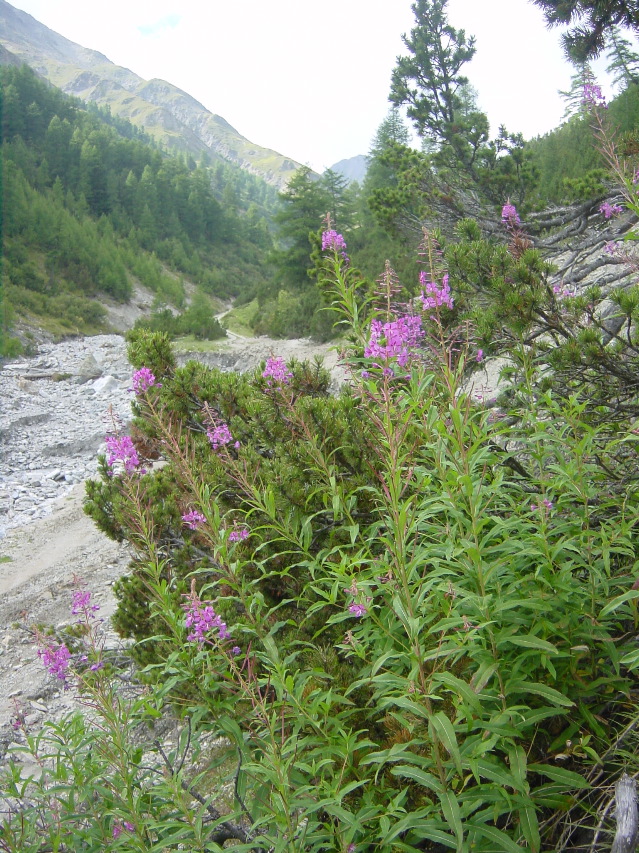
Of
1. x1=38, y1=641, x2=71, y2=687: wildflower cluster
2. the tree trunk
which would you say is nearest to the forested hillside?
x1=38, y1=641, x2=71, y2=687: wildflower cluster

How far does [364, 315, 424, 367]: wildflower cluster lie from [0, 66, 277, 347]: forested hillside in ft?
102

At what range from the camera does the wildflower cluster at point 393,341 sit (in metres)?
2.15

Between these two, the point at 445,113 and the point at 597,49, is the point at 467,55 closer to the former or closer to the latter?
the point at 445,113

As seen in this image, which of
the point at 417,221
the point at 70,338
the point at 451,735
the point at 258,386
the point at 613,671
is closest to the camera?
→ the point at 451,735

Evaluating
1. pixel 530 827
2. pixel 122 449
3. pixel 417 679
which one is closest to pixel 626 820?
pixel 530 827

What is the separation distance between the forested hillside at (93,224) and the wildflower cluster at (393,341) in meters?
31.2

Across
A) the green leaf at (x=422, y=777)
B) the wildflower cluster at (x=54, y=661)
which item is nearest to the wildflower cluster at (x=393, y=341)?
the green leaf at (x=422, y=777)

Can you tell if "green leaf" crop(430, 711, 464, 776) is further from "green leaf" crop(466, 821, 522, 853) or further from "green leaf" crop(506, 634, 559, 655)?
"green leaf" crop(506, 634, 559, 655)

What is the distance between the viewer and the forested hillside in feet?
120

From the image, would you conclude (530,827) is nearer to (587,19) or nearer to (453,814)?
(453,814)

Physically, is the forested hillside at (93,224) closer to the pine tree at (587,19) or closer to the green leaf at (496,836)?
the pine tree at (587,19)

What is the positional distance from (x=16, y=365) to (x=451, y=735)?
25183 mm

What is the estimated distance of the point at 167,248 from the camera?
54.8m

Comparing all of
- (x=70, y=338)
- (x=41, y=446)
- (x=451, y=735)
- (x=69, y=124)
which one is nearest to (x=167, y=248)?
(x=69, y=124)
